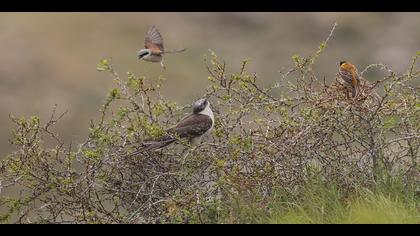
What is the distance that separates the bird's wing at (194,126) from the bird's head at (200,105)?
51 mm

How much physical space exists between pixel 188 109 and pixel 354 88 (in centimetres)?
177

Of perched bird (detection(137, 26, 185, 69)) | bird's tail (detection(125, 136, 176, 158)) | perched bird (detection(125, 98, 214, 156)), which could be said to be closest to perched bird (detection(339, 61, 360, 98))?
perched bird (detection(125, 98, 214, 156))

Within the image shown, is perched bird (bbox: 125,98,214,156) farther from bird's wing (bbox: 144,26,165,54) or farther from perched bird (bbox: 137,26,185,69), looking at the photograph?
bird's wing (bbox: 144,26,165,54)

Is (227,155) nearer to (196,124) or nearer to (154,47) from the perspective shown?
(196,124)

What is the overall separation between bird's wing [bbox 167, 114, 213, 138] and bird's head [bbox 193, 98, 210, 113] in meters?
0.05

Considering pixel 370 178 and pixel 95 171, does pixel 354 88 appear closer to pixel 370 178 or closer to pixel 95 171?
pixel 370 178

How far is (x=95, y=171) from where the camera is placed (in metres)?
7.20

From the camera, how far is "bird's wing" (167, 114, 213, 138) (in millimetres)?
7660

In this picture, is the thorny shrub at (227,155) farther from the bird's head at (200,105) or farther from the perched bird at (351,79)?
the bird's head at (200,105)

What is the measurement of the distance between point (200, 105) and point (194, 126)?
28 cm

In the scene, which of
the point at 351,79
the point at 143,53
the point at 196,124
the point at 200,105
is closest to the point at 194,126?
the point at 196,124

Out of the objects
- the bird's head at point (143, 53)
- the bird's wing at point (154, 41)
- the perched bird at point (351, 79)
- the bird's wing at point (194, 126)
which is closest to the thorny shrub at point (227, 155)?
the perched bird at point (351, 79)

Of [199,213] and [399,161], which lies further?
[399,161]

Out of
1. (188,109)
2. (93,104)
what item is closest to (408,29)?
(93,104)
